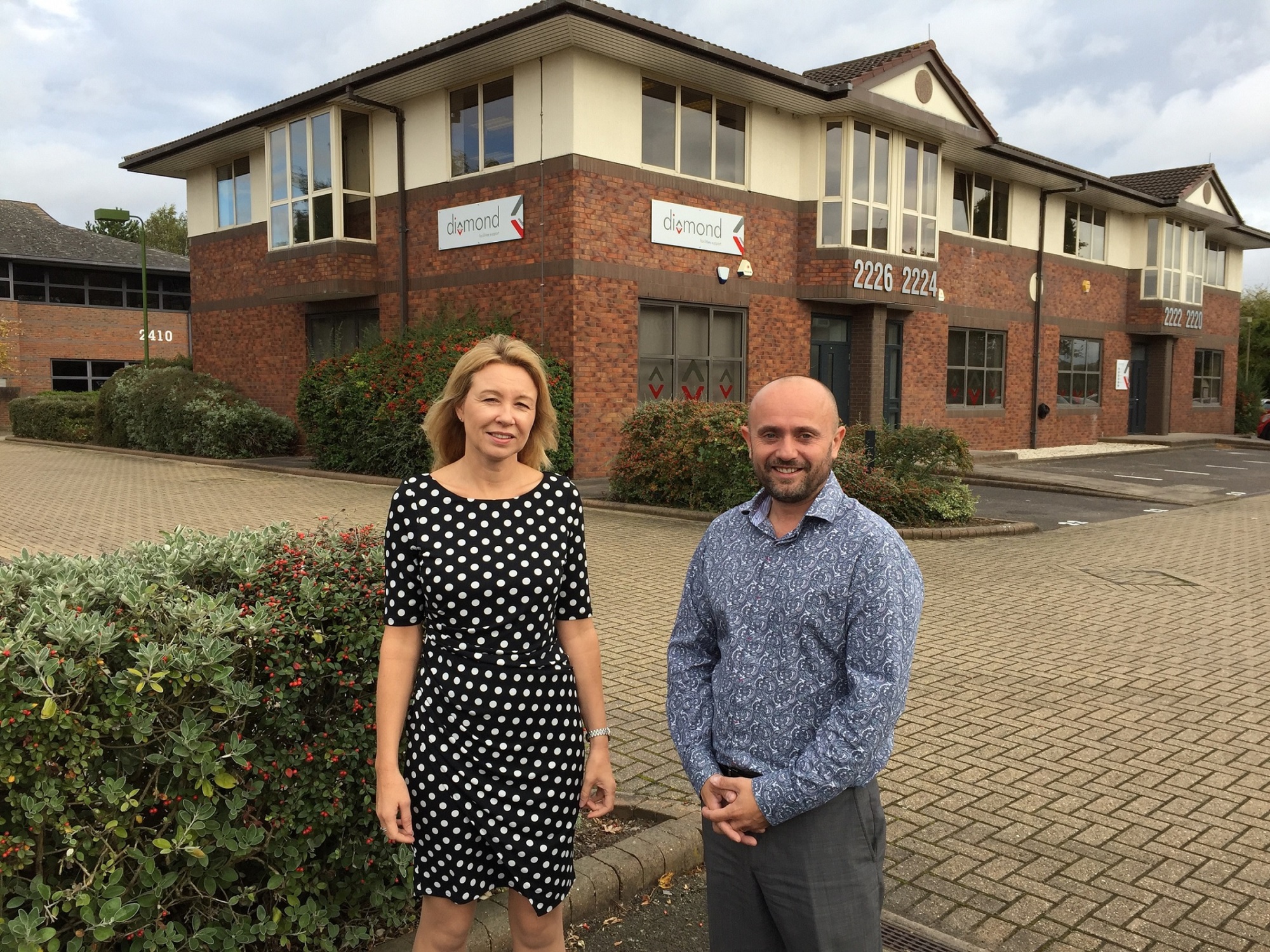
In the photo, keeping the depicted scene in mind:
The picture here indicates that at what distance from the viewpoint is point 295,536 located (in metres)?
3.43

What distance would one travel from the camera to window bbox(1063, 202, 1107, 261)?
2619cm

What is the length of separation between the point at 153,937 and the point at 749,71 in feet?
52.8

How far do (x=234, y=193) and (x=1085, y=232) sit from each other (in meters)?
21.6

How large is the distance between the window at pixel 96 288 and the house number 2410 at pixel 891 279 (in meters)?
33.0

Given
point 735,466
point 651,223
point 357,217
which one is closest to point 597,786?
point 735,466

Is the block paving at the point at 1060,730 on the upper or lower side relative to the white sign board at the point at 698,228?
lower

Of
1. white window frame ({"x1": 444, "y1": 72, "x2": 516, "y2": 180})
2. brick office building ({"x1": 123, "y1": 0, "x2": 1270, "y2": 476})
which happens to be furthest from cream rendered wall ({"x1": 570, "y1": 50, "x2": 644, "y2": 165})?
white window frame ({"x1": 444, "y1": 72, "x2": 516, "y2": 180})

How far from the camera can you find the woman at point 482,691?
238 centimetres

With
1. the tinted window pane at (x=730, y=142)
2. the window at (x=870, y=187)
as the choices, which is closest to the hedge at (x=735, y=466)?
the tinted window pane at (x=730, y=142)

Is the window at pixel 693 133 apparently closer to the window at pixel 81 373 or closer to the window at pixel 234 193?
the window at pixel 234 193

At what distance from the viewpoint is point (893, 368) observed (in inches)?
838

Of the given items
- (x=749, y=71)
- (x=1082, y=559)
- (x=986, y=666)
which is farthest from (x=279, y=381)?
(x=986, y=666)

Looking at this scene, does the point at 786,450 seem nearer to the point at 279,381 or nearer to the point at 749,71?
the point at 749,71

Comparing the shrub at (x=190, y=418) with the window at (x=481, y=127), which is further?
the shrub at (x=190, y=418)
